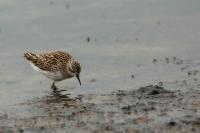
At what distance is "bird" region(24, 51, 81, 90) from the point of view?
17312 millimetres

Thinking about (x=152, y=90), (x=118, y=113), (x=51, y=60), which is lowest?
(x=118, y=113)

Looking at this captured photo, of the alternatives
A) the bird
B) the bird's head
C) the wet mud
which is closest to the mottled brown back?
the bird

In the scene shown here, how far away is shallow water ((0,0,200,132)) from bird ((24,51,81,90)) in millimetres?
275

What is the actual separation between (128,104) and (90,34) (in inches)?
281

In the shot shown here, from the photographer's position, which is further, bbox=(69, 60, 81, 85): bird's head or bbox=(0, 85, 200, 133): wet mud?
bbox=(69, 60, 81, 85): bird's head

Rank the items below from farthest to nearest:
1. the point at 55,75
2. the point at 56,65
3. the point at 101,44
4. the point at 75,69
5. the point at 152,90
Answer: the point at 101,44, the point at 56,65, the point at 55,75, the point at 75,69, the point at 152,90

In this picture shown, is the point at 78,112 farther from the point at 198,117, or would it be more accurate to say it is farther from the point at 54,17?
the point at 54,17

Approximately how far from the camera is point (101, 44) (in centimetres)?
2078

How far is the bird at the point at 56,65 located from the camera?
17.3 m

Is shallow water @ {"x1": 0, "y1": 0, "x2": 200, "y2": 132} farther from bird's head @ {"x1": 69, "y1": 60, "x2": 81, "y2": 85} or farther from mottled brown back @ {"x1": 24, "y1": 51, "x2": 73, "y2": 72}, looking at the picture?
mottled brown back @ {"x1": 24, "y1": 51, "x2": 73, "y2": 72}

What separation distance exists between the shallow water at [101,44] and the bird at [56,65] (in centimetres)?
27

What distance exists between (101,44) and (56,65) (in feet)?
10.7

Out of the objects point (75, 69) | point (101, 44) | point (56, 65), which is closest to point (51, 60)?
point (56, 65)

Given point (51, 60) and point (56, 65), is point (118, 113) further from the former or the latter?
point (51, 60)
